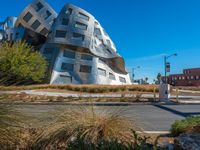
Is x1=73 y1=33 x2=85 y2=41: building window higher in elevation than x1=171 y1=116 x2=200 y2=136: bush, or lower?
higher

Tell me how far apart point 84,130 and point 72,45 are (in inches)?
2317

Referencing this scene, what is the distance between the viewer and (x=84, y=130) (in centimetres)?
466

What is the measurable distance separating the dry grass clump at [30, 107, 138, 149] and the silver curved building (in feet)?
177

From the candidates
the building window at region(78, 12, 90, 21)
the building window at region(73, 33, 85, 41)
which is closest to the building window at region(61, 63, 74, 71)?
the building window at region(73, 33, 85, 41)

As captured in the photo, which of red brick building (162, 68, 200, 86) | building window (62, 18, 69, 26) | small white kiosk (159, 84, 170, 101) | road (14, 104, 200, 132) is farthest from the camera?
red brick building (162, 68, 200, 86)

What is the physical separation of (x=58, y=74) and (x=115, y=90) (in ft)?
81.0

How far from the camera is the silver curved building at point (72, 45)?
6194cm

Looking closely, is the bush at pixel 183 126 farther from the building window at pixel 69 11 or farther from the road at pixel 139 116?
the building window at pixel 69 11

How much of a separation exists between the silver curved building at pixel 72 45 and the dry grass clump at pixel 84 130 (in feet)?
177

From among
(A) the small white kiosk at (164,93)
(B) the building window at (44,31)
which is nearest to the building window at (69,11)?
(B) the building window at (44,31)

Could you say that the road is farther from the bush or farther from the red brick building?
the red brick building

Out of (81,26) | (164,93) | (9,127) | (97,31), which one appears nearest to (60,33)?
(81,26)

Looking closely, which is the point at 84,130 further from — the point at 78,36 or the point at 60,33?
the point at 78,36

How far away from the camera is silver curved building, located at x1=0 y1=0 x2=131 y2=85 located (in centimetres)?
6194
